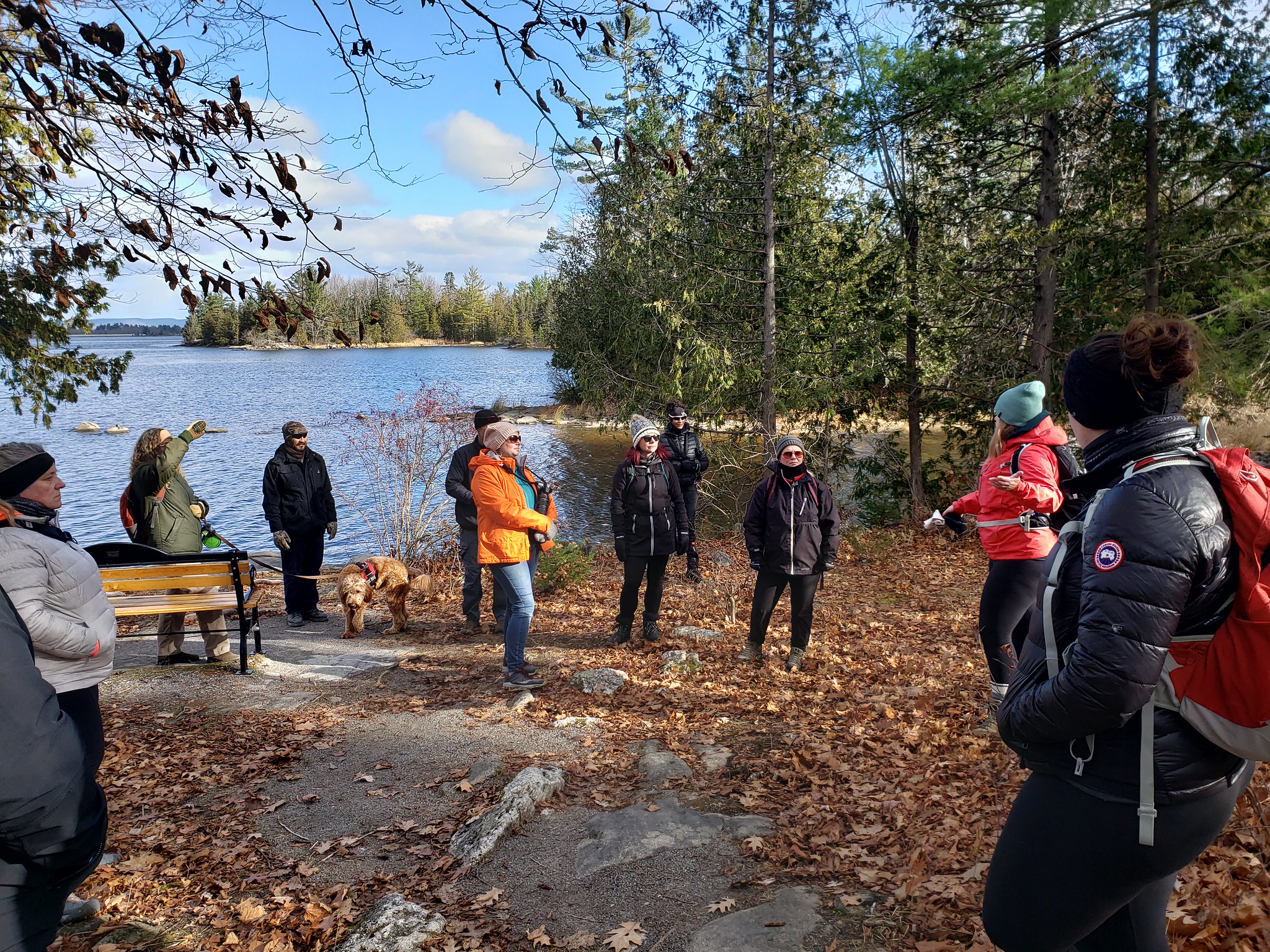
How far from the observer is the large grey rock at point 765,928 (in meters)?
3.09

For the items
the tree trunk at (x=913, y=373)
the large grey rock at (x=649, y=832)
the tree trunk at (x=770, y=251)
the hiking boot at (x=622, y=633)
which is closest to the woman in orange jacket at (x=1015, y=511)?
the large grey rock at (x=649, y=832)

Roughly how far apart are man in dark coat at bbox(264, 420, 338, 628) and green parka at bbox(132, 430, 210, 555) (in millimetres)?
841

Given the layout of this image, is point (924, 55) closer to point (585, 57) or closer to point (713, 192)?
point (713, 192)

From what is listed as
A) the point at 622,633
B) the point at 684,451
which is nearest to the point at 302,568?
the point at 622,633

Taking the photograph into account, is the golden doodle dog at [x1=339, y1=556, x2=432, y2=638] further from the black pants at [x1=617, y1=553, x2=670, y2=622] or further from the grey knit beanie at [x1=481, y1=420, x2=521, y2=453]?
the grey knit beanie at [x1=481, y1=420, x2=521, y2=453]

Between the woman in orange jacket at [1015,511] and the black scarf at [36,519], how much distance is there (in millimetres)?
4471

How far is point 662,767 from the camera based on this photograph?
16.1 ft

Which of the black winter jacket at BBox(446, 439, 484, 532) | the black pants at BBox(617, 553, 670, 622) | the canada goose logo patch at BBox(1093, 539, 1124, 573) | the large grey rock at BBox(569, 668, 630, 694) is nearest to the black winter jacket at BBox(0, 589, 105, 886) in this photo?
the canada goose logo patch at BBox(1093, 539, 1124, 573)

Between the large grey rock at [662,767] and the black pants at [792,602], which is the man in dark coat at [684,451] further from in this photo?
the large grey rock at [662,767]

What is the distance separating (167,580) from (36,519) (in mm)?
3865

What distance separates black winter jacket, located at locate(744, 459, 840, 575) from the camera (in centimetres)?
621

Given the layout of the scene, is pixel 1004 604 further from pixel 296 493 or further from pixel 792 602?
pixel 296 493

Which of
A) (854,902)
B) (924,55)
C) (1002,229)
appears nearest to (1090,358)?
(854,902)

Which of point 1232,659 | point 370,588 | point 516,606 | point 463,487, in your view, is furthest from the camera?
point 370,588
